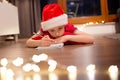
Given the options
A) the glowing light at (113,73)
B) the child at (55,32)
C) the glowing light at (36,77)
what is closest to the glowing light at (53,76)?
the glowing light at (36,77)

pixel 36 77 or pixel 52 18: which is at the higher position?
pixel 52 18

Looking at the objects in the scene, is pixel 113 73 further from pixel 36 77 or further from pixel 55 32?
pixel 55 32

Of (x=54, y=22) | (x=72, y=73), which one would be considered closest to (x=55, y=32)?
(x=54, y=22)

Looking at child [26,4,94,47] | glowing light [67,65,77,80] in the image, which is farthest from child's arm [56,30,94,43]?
glowing light [67,65,77,80]

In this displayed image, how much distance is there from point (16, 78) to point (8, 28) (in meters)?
2.43

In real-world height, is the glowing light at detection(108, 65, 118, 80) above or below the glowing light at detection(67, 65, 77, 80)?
above

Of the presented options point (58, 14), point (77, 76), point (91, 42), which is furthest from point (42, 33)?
point (77, 76)

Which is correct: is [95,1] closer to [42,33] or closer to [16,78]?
[42,33]

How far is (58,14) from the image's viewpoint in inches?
64.1

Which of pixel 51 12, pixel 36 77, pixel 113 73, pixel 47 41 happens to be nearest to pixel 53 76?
pixel 36 77

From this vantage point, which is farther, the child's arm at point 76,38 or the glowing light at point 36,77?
the child's arm at point 76,38

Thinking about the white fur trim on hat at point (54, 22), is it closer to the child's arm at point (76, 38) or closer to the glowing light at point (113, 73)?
the child's arm at point (76, 38)

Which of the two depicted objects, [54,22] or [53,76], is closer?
[53,76]

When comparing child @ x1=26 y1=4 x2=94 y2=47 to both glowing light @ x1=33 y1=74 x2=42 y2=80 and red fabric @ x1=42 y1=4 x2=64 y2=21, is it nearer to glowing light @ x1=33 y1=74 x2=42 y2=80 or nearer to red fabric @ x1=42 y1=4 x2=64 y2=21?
red fabric @ x1=42 y1=4 x2=64 y2=21
